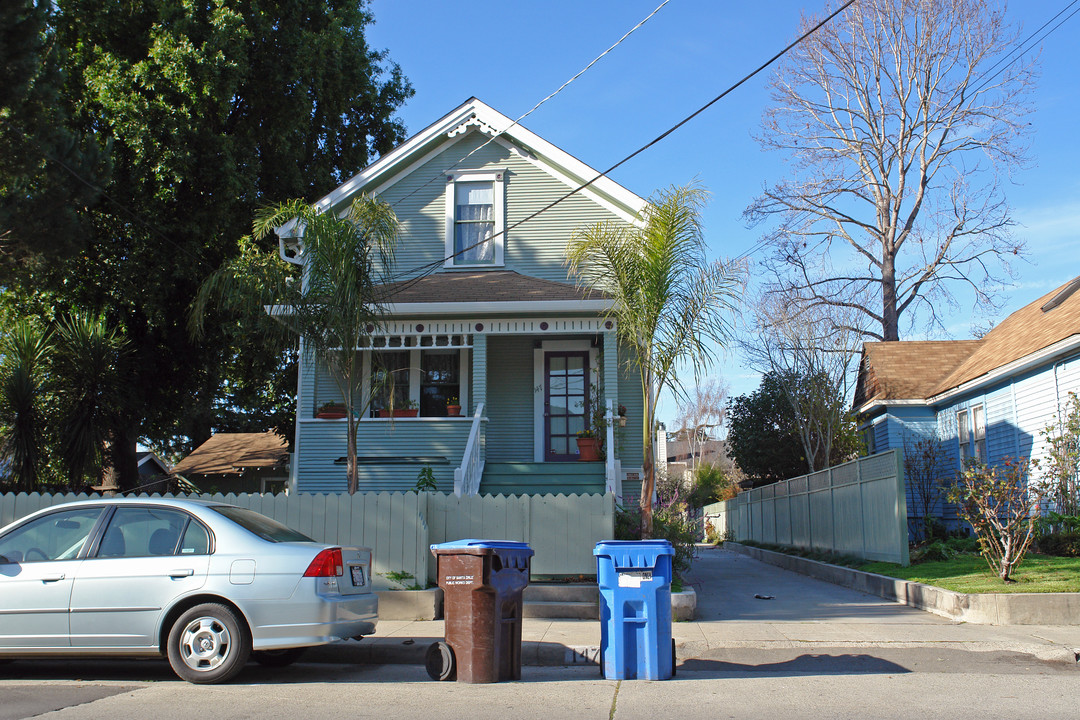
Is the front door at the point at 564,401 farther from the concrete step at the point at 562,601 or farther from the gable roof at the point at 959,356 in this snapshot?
the gable roof at the point at 959,356

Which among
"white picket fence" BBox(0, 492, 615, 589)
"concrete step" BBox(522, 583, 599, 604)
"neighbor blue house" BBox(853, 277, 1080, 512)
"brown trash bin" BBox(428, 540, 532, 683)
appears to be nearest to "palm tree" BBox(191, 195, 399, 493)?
"white picket fence" BBox(0, 492, 615, 589)

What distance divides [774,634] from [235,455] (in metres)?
24.8

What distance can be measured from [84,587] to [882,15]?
27.0m

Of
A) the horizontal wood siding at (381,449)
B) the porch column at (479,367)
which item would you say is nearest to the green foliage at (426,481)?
the horizontal wood siding at (381,449)

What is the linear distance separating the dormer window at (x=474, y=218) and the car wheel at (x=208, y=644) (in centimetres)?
1114

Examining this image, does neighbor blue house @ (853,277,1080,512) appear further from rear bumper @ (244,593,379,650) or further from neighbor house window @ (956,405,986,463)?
rear bumper @ (244,593,379,650)

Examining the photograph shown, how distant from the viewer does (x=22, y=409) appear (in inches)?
595

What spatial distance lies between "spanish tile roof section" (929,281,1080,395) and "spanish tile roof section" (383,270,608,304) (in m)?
8.03

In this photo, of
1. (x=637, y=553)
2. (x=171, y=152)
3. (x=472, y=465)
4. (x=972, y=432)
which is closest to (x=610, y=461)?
(x=472, y=465)

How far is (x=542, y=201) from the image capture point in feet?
56.3

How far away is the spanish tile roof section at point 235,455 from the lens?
28422mm

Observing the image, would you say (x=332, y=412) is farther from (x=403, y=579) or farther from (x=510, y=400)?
(x=403, y=579)

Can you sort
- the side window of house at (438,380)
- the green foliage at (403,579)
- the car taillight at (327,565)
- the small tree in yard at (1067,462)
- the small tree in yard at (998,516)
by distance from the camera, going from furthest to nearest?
the side window of house at (438,380) → the small tree in yard at (1067,462) → the green foliage at (403,579) → the small tree in yard at (998,516) → the car taillight at (327,565)

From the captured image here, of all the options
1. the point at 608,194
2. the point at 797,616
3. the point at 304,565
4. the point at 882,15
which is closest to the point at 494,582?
the point at 304,565
